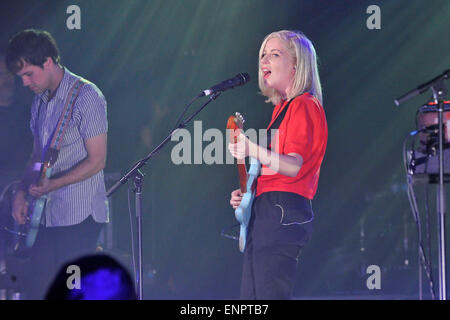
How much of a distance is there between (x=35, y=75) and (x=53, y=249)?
1060mm

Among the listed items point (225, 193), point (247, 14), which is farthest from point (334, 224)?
point (247, 14)

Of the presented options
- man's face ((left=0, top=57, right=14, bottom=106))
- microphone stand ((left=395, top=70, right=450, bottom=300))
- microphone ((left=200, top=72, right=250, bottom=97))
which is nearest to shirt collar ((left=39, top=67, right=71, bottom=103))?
microphone ((left=200, top=72, right=250, bottom=97))

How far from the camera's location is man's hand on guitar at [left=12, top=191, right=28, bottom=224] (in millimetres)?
3451

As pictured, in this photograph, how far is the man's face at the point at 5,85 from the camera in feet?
16.3

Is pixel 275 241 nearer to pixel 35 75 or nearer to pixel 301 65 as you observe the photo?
pixel 301 65

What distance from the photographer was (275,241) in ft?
7.98

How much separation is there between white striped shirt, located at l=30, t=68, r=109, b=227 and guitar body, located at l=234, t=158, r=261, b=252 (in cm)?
119

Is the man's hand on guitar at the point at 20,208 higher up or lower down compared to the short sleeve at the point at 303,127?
lower down

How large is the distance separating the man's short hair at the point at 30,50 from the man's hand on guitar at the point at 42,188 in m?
0.72

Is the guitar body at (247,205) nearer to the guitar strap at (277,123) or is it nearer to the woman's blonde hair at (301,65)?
the guitar strap at (277,123)

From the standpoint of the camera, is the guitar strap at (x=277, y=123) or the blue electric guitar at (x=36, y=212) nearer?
the guitar strap at (x=277, y=123)

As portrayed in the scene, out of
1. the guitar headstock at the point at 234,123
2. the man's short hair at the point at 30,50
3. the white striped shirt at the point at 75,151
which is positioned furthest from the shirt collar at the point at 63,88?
the guitar headstock at the point at 234,123
